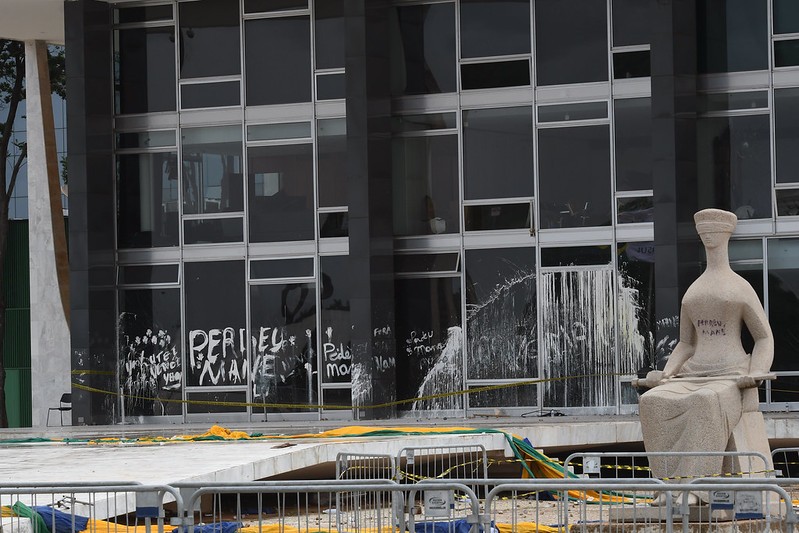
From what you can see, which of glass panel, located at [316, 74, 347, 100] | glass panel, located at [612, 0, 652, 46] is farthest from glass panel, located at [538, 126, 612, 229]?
glass panel, located at [316, 74, 347, 100]

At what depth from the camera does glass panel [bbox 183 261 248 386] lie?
28609 mm

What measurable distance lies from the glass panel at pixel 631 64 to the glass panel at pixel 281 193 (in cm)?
609

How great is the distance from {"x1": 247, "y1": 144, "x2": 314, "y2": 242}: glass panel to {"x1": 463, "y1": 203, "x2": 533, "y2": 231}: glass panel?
3.16m

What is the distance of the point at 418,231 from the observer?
2809 centimetres

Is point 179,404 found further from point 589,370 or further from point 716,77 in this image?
point 716,77

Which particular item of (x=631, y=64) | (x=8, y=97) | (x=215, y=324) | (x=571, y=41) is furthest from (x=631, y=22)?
(x=8, y=97)

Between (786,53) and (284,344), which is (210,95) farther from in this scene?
(786,53)

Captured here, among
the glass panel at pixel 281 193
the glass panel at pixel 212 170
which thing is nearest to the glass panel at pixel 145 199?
the glass panel at pixel 212 170

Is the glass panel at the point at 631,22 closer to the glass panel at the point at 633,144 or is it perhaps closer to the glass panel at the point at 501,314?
the glass panel at the point at 633,144

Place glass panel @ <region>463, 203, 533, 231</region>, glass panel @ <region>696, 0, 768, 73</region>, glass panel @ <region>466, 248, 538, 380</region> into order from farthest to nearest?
glass panel @ <region>463, 203, 533, 231</region>, glass panel @ <region>466, 248, 538, 380</region>, glass panel @ <region>696, 0, 768, 73</region>

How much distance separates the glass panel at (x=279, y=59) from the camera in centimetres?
2852

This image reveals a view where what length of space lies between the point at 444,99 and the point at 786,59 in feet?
20.9

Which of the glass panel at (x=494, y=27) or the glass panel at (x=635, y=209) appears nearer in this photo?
the glass panel at (x=635, y=209)

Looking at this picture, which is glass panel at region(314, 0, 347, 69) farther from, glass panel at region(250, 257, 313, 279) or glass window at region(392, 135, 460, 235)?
glass panel at region(250, 257, 313, 279)
